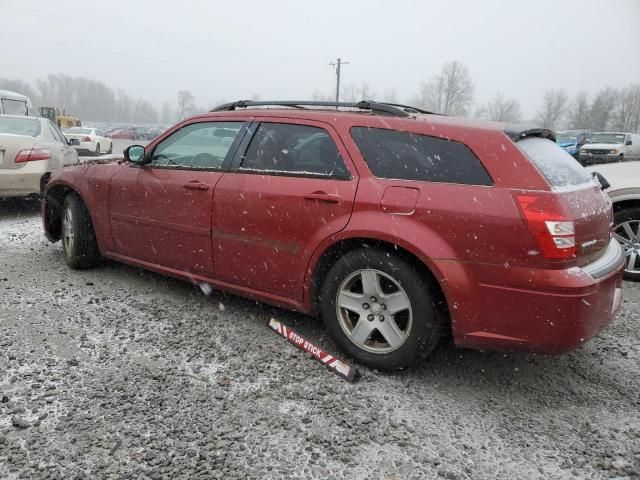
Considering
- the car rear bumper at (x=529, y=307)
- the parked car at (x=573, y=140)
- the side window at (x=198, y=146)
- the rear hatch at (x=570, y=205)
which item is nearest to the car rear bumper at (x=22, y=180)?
the side window at (x=198, y=146)

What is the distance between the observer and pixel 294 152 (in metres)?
3.45

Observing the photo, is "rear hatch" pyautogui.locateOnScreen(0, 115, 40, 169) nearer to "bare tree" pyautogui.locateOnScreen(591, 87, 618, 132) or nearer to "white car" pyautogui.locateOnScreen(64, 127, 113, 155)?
"white car" pyautogui.locateOnScreen(64, 127, 113, 155)

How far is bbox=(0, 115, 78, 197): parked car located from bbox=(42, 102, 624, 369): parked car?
12.0 ft

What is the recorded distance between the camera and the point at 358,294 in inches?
124

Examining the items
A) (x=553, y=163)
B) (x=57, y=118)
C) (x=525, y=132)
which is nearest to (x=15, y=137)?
(x=525, y=132)

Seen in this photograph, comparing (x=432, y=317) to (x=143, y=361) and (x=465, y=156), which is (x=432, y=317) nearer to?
(x=465, y=156)

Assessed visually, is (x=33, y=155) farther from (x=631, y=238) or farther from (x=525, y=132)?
(x=631, y=238)

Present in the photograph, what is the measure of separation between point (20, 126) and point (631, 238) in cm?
793

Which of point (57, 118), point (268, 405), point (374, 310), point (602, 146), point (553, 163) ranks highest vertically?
point (57, 118)

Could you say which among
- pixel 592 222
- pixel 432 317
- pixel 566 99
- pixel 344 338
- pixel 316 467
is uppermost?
pixel 566 99

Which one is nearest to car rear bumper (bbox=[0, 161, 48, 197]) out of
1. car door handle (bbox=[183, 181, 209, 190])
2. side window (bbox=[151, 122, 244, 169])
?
side window (bbox=[151, 122, 244, 169])

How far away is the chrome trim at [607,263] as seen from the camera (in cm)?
274

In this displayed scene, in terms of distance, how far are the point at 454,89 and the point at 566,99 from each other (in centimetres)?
2428

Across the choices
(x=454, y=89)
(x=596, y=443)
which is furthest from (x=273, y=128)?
(x=454, y=89)
